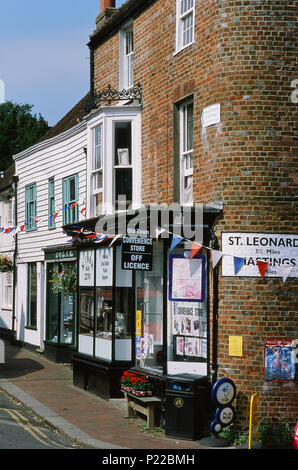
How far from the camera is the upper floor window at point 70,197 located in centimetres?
2039

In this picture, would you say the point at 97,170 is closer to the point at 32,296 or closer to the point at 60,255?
the point at 60,255

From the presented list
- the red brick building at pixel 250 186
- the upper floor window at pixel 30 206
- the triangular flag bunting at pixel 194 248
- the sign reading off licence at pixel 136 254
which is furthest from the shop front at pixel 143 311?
the upper floor window at pixel 30 206

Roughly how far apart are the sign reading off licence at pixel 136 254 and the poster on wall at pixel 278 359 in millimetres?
2745

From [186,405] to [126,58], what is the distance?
30.1ft

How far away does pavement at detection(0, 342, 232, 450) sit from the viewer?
11409 mm

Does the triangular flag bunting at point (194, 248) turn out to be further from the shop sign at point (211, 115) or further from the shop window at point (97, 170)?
the shop window at point (97, 170)

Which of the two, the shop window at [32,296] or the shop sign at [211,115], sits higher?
the shop sign at [211,115]

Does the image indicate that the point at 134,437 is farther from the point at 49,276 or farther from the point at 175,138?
the point at 49,276

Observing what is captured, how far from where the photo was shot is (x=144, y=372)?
13477 mm

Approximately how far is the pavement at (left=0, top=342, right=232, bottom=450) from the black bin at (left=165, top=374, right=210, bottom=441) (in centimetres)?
18

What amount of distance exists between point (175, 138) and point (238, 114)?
7.36 ft

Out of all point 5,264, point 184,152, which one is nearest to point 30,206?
point 5,264

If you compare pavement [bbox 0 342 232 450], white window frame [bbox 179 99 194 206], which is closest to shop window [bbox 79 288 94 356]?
pavement [bbox 0 342 232 450]
